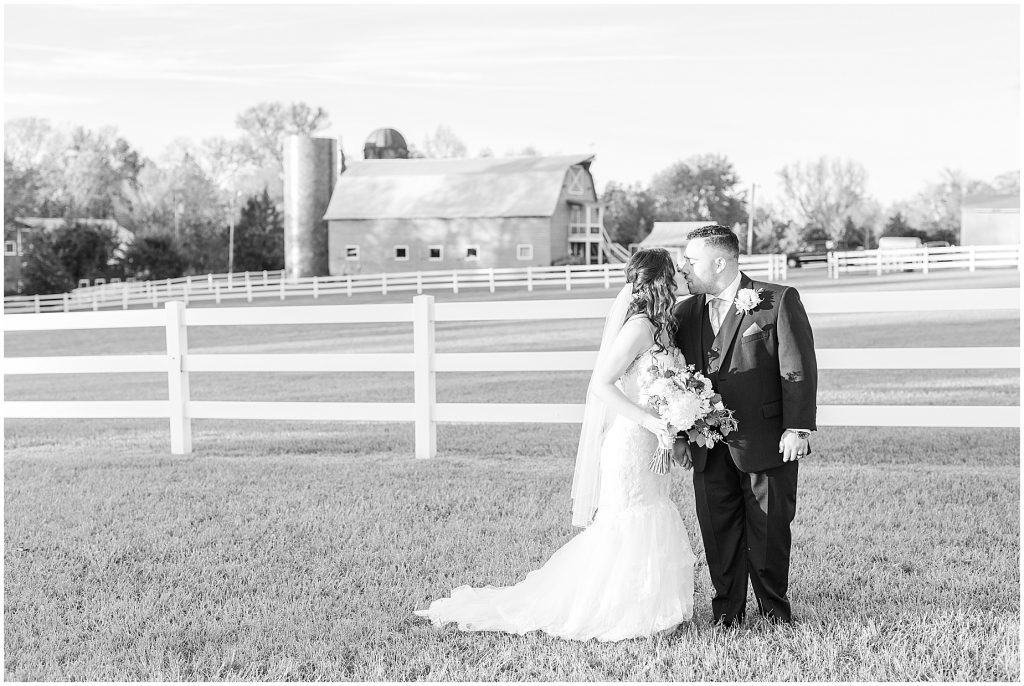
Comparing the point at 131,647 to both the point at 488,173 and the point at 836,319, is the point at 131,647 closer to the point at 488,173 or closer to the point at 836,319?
the point at 836,319

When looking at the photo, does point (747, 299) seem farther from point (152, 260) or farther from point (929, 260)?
point (152, 260)

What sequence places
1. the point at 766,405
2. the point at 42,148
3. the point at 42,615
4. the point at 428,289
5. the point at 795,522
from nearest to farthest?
the point at 766,405, the point at 42,615, the point at 795,522, the point at 428,289, the point at 42,148

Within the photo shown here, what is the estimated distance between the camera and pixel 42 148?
230 feet

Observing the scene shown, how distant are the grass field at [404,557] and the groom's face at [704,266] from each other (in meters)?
1.54

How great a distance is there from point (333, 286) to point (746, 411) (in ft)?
136

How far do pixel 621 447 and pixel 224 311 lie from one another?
5778mm

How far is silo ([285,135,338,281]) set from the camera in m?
55.0

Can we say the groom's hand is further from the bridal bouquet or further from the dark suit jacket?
the bridal bouquet

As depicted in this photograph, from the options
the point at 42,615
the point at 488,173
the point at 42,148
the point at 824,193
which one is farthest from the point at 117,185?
the point at 42,615

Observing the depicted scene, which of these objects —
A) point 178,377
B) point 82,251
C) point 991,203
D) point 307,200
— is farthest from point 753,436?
point 991,203

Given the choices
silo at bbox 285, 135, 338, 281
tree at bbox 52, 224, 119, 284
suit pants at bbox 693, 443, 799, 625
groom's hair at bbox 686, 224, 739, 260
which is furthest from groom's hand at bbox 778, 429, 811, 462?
tree at bbox 52, 224, 119, 284

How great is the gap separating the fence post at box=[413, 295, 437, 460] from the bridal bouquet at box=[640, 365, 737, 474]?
173 inches

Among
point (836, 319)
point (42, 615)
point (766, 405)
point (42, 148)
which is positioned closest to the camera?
point (766, 405)

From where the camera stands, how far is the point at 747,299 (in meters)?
4.48
